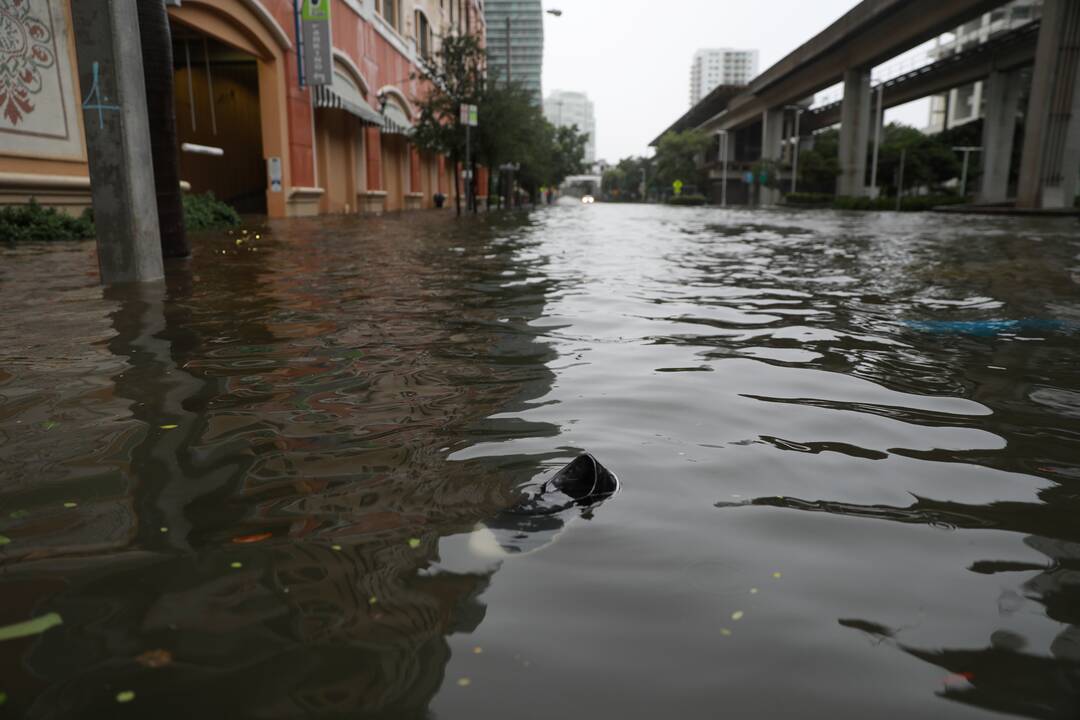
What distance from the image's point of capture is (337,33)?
26578 millimetres

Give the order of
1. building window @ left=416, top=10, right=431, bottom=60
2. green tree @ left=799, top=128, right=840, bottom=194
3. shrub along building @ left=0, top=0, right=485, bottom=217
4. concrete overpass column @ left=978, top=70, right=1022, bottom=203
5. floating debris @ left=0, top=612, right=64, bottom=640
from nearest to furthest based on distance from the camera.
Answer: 1. floating debris @ left=0, top=612, right=64, bottom=640
2. shrub along building @ left=0, top=0, right=485, bottom=217
3. building window @ left=416, top=10, right=431, bottom=60
4. concrete overpass column @ left=978, top=70, right=1022, bottom=203
5. green tree @ left=799, top=128, right=840, bottom=194

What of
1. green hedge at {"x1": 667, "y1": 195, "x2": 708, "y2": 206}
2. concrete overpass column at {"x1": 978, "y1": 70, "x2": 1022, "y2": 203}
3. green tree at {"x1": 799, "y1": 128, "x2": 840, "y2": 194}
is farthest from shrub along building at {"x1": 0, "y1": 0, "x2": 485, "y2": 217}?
green hedge at {"x1": 667, "y1": 195, "x2": 708, "y2": 206}

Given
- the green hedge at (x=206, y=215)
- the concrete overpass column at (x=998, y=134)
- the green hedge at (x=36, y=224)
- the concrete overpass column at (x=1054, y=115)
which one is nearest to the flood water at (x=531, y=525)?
the green hedge at (x=36, y=224)

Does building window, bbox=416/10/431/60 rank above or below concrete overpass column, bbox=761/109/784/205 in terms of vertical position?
above

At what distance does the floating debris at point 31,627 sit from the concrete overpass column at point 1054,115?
38547 mm

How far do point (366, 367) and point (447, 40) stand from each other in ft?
94.5

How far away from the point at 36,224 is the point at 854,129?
5186cm

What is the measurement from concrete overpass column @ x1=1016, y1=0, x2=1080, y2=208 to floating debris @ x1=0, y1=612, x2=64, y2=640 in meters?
38.5

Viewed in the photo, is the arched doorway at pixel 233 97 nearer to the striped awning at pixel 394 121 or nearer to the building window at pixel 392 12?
the striped awning at pixel 394 121

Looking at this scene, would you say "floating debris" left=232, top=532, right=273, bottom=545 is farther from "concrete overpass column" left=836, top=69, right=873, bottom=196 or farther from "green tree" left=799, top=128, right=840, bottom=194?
"green tree" left=799, top=128, right=840, bottom=194

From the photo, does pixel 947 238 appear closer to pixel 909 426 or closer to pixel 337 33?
pixel 909 426

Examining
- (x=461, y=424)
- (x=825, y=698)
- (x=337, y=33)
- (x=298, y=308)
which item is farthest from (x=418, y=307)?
(x=337, y=33)

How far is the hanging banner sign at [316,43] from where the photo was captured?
898 inches

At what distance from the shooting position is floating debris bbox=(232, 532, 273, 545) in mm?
2000
